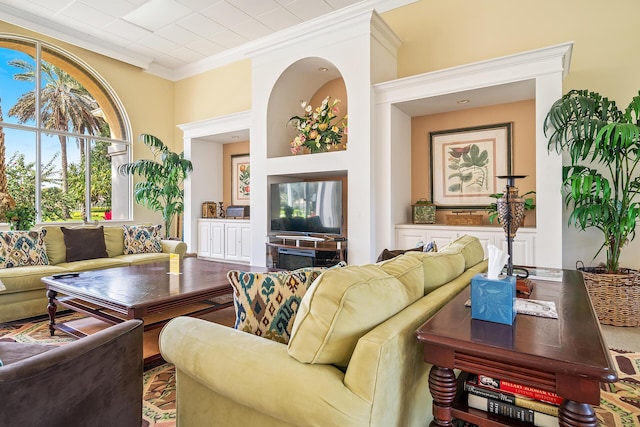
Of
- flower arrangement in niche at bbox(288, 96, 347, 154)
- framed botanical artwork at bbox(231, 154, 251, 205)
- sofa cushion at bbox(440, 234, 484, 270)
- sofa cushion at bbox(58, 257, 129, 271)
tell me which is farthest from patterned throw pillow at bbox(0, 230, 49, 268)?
sofa cushion at bbox(440, 234, 484, 270)

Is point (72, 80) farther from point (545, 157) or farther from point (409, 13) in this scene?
point (545, 157)

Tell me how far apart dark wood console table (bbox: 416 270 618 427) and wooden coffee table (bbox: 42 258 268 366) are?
6.16ft

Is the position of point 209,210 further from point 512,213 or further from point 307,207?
point 512,213

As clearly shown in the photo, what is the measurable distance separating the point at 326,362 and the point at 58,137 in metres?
6.31

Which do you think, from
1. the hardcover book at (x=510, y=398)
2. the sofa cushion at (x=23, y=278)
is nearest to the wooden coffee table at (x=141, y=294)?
the sofa cushion at (x=23, y=278)

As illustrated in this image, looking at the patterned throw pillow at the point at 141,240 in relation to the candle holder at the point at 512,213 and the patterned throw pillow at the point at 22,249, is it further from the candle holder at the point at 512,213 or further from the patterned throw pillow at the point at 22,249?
the candle holder at the point at 512,213

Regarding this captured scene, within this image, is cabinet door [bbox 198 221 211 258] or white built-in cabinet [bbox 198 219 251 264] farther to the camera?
cabinet door [bbox 198 221 211 258]

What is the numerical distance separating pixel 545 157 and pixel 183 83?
654cm

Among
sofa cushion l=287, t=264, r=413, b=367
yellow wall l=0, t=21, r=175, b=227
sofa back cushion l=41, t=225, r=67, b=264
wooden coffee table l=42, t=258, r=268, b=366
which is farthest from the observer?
yellow wall l=0, t=21, r=175, b=227

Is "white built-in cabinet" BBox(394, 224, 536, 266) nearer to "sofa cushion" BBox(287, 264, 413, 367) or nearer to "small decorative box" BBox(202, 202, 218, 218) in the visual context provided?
"sofa cushion" BBox(287, 264, 413, 367)

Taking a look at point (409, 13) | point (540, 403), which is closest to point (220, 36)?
point (409, 13)

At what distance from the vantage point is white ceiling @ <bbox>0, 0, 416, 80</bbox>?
15.8ft

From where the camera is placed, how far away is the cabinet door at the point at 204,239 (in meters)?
6.35

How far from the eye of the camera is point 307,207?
Answer: 4816 mm
